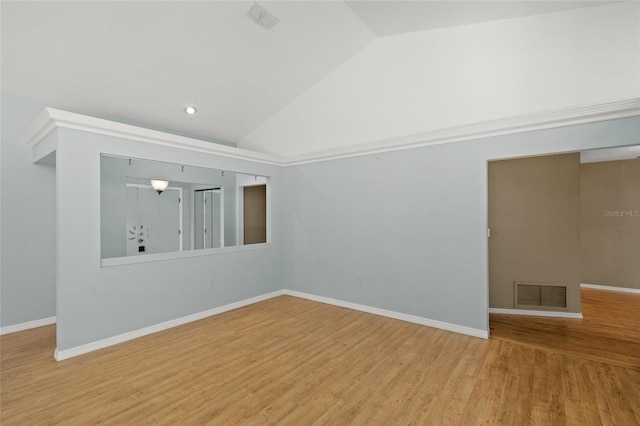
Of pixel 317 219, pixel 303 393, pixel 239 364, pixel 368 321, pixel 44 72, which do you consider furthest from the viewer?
pixel 317 219

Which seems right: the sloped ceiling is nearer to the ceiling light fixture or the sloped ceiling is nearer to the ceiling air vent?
the ceiling air vent

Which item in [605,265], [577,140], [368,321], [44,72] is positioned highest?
[44,72]

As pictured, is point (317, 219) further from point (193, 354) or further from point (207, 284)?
point (193, 354)

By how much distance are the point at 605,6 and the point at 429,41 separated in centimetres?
167

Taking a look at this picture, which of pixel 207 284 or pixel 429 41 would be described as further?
pixel 207 284

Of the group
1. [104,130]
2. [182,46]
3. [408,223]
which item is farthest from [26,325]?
[408,223]

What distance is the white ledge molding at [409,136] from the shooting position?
2.91 m

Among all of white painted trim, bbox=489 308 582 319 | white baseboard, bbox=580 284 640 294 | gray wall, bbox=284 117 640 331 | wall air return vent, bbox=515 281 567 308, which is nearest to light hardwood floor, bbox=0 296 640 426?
gray wall, bbox=284 117 640 331

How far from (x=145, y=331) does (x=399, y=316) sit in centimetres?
327

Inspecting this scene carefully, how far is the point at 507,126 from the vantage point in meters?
3.35

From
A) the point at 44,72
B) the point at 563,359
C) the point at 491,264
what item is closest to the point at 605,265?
the point at 491,264

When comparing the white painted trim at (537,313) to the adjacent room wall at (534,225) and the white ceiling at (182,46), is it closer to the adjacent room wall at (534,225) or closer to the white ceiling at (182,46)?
the adjacent room wall at (534,225)

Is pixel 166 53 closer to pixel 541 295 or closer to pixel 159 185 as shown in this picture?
pixel 159 185

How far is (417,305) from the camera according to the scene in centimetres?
404
